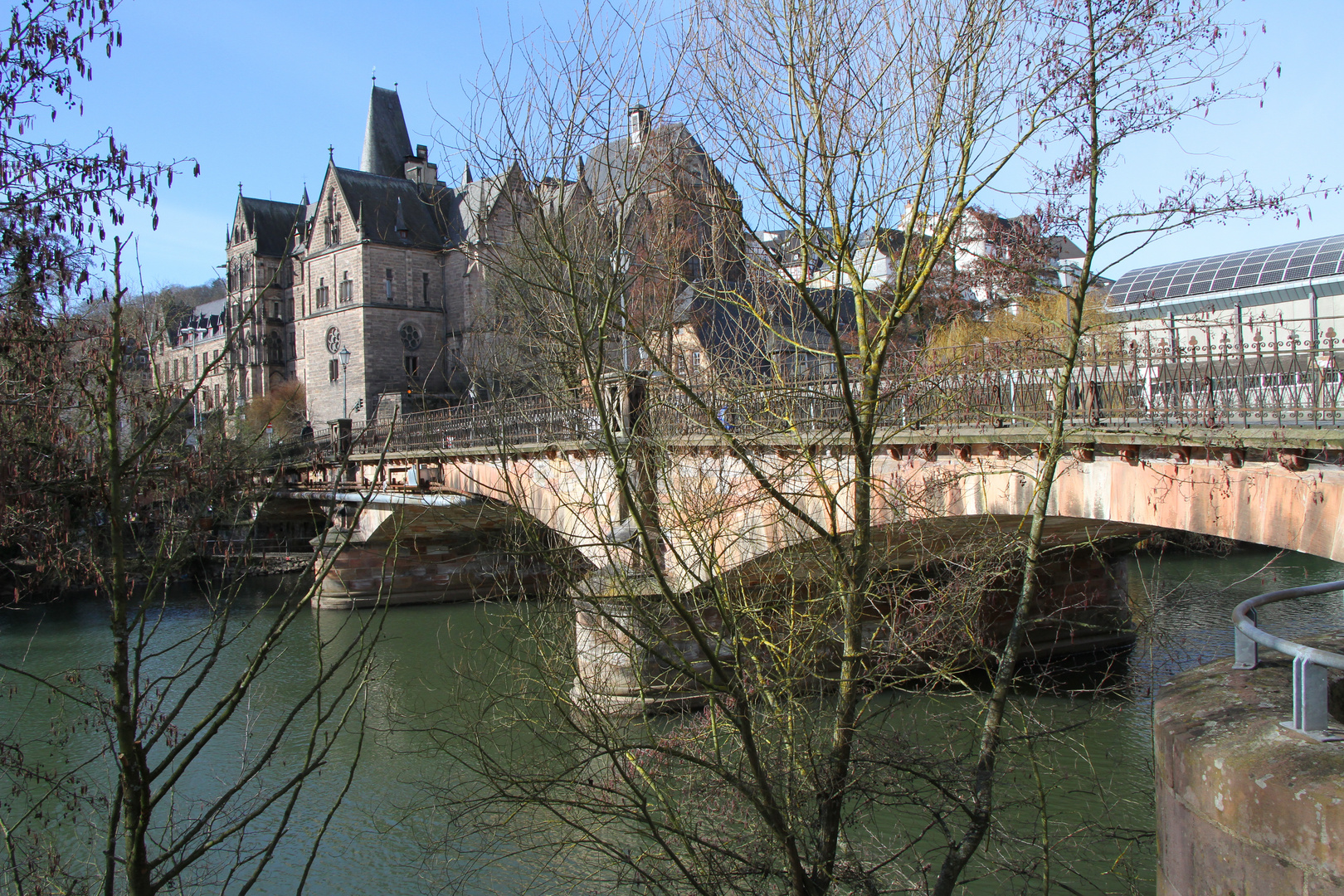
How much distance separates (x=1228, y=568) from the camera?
28797 millimetres

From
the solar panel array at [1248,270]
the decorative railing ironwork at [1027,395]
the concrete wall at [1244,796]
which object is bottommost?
the concrete wall at [1244,796]

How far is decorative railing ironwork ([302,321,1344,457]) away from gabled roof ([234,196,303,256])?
212ft

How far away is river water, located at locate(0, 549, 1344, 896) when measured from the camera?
26.5 ft

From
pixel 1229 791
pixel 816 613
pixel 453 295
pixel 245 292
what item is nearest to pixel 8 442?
pixel 816 613

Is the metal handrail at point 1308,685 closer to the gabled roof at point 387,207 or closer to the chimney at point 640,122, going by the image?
the chimney at point 640,122

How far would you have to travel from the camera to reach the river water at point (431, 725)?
807 centimetres

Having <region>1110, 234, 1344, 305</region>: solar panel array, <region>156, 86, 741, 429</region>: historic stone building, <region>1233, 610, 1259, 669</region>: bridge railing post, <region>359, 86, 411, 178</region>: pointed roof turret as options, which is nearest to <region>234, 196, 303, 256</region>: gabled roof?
<region>156, 86, 741, 429</region>: historic stone building

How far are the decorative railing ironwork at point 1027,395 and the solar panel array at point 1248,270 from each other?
1500cm

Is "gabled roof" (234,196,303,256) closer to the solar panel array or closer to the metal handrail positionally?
the solar panel array

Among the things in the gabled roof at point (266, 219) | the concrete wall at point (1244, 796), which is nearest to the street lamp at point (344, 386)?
the gabled roof at point (266, 219)

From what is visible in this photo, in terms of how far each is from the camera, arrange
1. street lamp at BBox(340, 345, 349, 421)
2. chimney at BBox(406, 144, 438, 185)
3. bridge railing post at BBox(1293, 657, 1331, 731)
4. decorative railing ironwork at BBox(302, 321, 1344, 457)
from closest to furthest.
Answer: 1. bridge railing post at BBox(1293, 657, 1331, 731)
2. decorative railing ironwork at BBox(302, 321, 1344, 457)
3. street lamp at BBox(340, 345, 349, 421)
4. chimney at BBox(406, 144, 438, 185)

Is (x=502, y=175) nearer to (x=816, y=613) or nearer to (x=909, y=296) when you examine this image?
(x=909, y=296)

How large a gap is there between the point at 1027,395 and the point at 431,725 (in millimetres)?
9697

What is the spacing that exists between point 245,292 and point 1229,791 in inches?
2776
